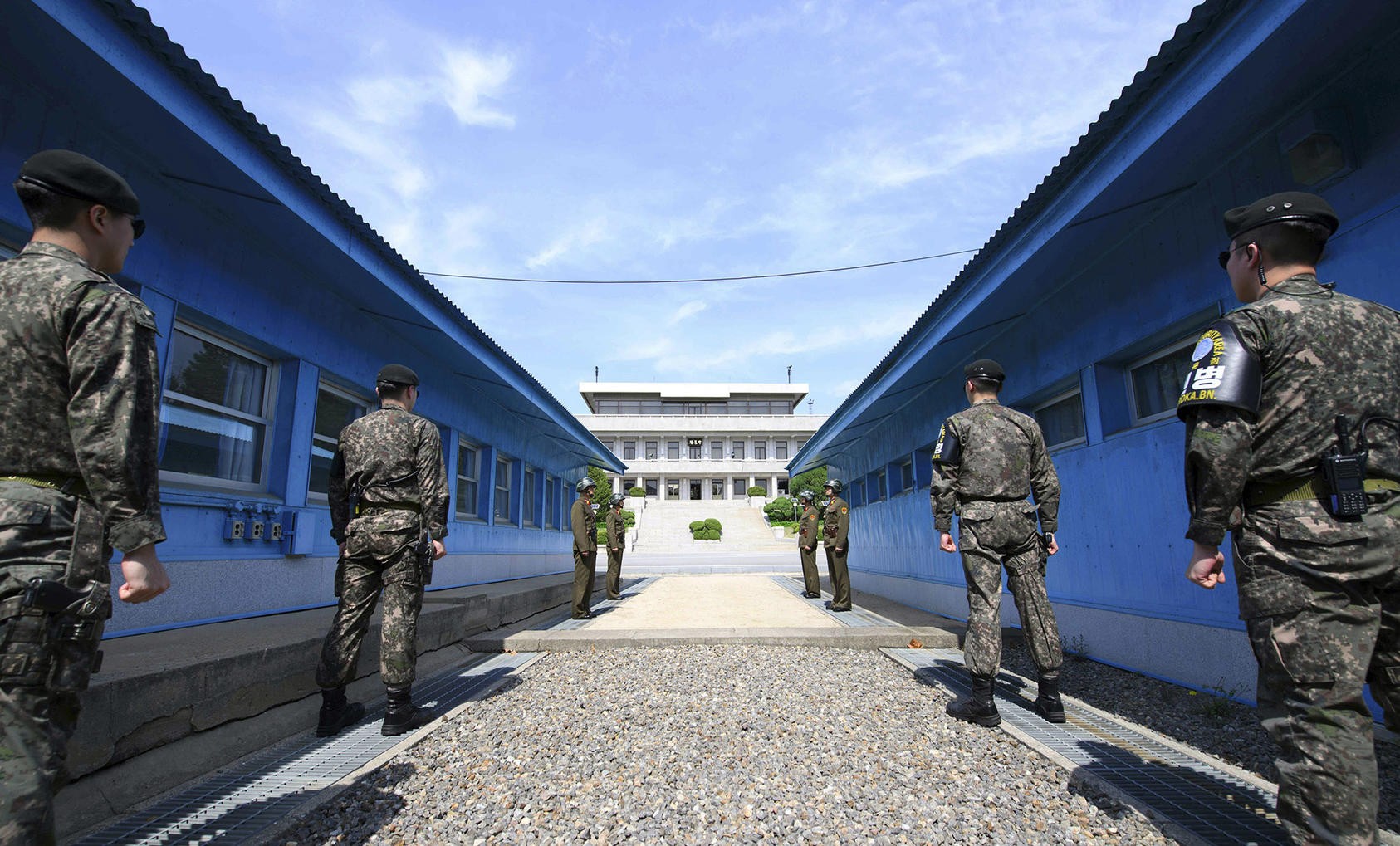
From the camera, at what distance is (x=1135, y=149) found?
378 cm

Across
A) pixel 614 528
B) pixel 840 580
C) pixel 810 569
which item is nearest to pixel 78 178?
pixel 614 528

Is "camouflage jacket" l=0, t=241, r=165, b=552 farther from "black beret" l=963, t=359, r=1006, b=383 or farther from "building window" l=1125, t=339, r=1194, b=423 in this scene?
"building window" l=1125, t=339, r=1194, b=423

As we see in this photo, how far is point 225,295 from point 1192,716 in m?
7.35

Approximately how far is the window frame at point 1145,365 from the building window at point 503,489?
9.88 m

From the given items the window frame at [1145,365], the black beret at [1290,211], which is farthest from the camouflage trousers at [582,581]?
the black beret at [1290,211]

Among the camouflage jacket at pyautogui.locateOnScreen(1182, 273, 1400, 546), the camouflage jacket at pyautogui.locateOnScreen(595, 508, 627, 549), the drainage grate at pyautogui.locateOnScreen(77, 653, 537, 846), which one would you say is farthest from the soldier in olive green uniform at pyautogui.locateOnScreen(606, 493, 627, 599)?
the camouflage jacket at pyautogui.locateOnScreen(1182, 273, 1400, 546)

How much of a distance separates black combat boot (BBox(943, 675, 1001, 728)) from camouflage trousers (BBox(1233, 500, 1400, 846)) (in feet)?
5.99

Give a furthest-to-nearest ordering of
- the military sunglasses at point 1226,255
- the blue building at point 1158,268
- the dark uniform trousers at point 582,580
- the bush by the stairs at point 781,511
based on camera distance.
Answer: the bush by the stairs at point 781,511 → the dark uniform trousers at point 582,580 → the blue building at point 1158,268 → the military sunglasses at point 1226,255

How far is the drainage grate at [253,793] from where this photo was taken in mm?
2268

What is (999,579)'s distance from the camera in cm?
373

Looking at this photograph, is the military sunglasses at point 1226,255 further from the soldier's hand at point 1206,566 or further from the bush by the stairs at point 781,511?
the bush by the stairs at point 781,511

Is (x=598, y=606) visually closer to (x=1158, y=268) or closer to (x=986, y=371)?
(x=986, y=371)

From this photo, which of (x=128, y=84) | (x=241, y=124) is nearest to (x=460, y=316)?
(x=241, y=124)

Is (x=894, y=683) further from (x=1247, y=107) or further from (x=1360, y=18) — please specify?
(x=1360, y=18)
